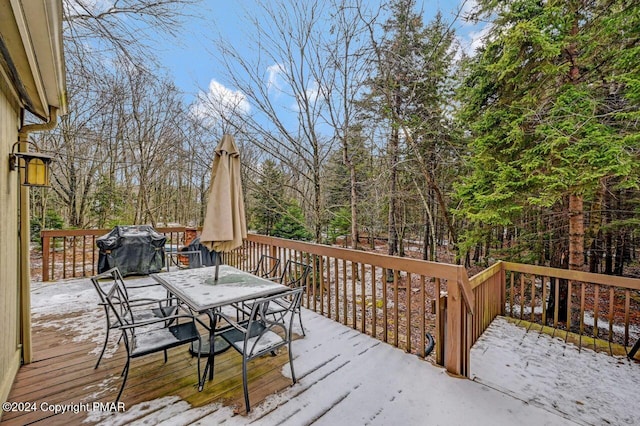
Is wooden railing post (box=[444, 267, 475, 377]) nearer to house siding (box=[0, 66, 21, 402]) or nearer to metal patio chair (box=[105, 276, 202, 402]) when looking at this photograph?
metal patio chair (box=[105, 276, 202, 402])

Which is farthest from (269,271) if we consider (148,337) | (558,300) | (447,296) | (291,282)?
(558,300)

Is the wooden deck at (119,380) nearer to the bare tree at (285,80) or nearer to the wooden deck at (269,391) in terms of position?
the wooden deck at (269,391)

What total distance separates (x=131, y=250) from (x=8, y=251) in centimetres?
344

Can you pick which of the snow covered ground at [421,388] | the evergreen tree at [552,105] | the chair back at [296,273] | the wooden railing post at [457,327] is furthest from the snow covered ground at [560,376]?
the evergreen tree at [552,105]

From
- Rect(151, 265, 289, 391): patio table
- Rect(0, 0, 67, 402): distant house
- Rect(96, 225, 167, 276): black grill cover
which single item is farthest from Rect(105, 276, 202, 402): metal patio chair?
Rect(96, 225, 167, 276): black grill cover

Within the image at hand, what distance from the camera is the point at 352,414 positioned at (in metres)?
2.06

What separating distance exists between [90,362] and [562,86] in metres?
7.62

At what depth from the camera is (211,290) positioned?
8.73 feet

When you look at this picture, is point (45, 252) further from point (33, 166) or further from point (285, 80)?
point (285, 80)

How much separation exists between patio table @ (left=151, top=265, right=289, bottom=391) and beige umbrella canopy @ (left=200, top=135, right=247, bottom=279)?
41 centimetres

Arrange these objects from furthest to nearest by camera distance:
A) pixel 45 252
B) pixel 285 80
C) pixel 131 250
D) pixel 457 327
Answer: pixel 285 80 → pixel 131 250 → pixel 45 252 → pixel 457 327

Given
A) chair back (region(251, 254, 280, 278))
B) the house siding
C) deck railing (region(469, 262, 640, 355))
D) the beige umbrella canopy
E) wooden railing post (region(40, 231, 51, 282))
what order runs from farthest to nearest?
1. wooden railing post (region(40, 231, 51, 282))
2. chair back (region(251, 254, 280, 278))
3. deck railing (region(469, 262, 640, 355))
4. the beige umbrella canopy
5. the house siding

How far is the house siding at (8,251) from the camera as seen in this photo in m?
2.13

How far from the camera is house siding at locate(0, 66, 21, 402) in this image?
2.13 meters
